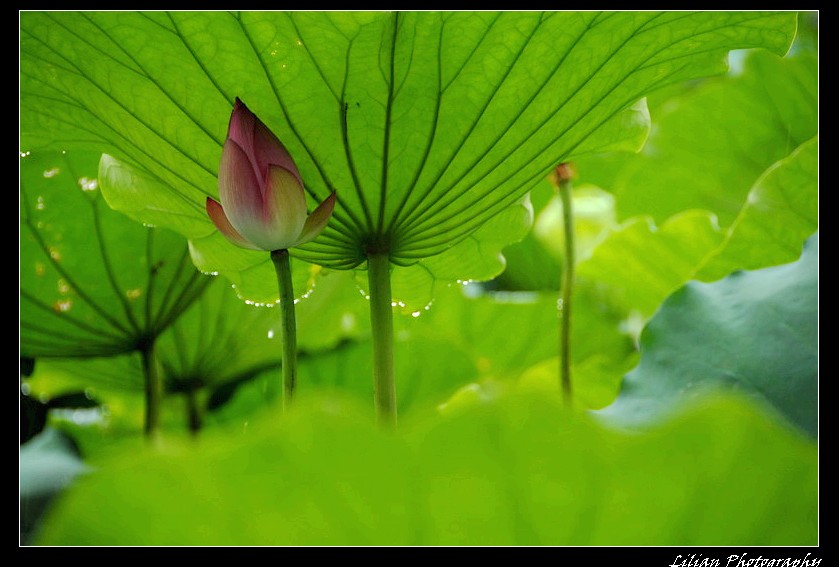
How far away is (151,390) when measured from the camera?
0.93 metres

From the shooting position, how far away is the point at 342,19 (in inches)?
24.7

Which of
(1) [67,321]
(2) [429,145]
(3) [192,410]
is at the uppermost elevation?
(2) [429,145]

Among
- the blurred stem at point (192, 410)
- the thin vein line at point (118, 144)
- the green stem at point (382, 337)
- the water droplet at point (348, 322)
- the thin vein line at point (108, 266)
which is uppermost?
the thin vein line at point (118, 144)

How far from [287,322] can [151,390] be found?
1.16 ft

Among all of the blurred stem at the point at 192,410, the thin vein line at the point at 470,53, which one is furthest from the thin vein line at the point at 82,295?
the thin vein line at the point at 470,53

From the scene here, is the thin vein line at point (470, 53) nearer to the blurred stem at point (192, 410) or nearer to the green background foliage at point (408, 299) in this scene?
the green background foliage at point (408, 299)

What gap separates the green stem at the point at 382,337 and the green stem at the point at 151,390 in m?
0.33

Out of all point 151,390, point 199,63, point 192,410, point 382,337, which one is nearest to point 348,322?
point 192,410

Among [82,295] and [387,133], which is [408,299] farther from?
[82,295]

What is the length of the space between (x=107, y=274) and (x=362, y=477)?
0.66m

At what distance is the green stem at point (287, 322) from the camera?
0.65 meters

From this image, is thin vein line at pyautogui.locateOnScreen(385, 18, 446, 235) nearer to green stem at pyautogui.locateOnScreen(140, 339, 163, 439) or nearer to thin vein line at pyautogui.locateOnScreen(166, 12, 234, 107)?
thin vein line at pyautogui.locateOnScreen(166, 12, 234, 107)
